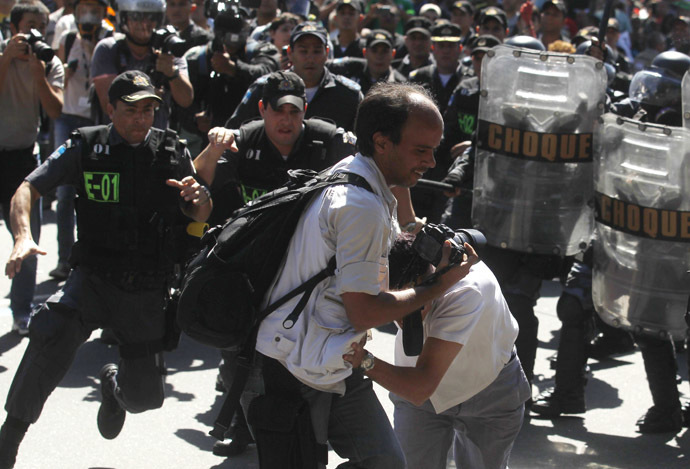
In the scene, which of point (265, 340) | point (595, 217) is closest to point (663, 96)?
A: point (595, 217)

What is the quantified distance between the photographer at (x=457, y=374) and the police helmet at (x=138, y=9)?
359cm

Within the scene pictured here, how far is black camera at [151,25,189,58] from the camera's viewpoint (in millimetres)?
6125

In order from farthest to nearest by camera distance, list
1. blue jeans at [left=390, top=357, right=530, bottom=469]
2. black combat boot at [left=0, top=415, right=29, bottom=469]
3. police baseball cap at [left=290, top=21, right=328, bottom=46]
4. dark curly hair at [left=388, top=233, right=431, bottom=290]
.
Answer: police baseball cap at [left=290, top=21, right=328, bottom=46]
black combat boot at [left=0, top=415, right=29, bottom=469]
blue jeans at [left=390, top=357, right=530, bottom=469]
dark curly hair at [left=388, top=233, right=431, bottom=290]

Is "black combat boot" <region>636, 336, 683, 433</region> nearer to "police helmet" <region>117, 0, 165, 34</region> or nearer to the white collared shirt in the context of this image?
the white collared shirt

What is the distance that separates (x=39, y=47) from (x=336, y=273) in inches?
160

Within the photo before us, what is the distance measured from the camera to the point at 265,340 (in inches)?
120

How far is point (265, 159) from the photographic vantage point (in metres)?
4.95

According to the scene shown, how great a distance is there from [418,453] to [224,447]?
142 cm

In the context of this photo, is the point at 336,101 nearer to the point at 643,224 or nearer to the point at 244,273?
the point at 643,224

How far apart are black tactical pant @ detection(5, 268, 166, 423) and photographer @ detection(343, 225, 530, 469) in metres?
1.39

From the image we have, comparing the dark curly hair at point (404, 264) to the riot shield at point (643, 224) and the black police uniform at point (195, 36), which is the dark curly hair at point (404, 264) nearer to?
the riot shield at point (643, 224)

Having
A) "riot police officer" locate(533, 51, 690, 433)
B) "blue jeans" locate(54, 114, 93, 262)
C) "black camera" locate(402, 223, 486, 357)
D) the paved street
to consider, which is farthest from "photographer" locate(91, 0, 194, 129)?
"black camera" locate(402, 223, 486, 357)

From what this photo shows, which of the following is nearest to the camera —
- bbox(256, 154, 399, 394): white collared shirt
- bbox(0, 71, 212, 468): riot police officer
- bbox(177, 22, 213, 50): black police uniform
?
bbox(256, 154, 399, 394): white collared shirt

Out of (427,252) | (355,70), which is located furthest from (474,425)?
(355,70)
